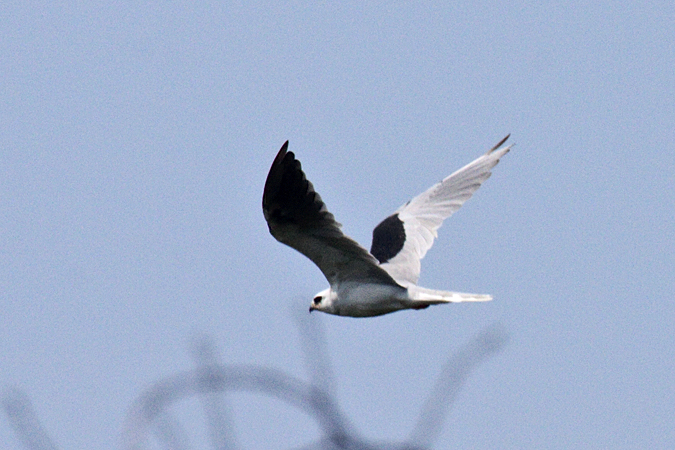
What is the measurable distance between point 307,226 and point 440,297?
1.02 m

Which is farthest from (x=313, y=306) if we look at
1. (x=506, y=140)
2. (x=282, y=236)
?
(x=506, y=140)

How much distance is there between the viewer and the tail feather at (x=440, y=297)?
5473mm

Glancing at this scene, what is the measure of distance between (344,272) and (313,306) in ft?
1.66

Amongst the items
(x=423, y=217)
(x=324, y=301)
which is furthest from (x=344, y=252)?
(x=423, y=217)

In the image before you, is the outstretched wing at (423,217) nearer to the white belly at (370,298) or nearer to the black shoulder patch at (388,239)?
the black shoulder patch at (388,239)

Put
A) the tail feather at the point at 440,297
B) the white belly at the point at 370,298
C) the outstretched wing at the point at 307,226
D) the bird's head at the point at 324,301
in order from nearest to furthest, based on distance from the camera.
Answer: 1. the outstretched wing at the point at 307,226
2. the tail feather at the point at 440,297
3. the white belly at the point at 370,298
4. the bird's head at the point at 324,301

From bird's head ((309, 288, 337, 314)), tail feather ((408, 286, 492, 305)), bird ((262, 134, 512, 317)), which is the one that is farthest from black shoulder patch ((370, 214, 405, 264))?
tail feather ((408, 286, 492, 305))

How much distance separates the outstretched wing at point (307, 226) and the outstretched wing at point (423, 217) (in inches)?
34.5

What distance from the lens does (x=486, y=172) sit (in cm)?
771

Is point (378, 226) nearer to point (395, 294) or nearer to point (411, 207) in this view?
point (411, 207)

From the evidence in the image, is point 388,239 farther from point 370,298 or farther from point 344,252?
point 344,252

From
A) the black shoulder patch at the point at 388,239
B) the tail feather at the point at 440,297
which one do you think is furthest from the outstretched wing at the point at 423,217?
the tail feather at the point at 440,297

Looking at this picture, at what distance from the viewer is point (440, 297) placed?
18.0ft

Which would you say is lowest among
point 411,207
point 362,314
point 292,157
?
point 362,314
